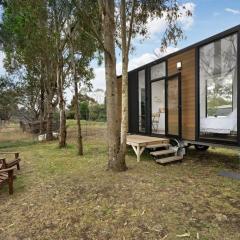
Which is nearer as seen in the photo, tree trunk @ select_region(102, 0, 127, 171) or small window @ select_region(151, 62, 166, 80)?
tree trunk @ select_region(102, 0, 127, 171)

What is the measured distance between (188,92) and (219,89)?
87 cm

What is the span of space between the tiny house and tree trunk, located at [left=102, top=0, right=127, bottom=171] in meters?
2.11

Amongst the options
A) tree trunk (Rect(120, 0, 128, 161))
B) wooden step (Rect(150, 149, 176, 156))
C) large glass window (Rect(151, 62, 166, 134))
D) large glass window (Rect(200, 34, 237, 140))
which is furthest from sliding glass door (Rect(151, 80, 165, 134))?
tree trunk (Rect(120, 0, 128, 161))

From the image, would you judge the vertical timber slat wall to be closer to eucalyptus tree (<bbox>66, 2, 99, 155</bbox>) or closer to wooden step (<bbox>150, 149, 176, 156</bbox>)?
wooden step (<bbox>150, 149, 176, 156</bbox>)

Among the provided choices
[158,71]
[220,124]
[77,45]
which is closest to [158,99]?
[158,71]

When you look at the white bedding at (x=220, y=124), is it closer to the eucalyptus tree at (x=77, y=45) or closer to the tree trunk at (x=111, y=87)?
the tree trunk at (x=111, y=87)

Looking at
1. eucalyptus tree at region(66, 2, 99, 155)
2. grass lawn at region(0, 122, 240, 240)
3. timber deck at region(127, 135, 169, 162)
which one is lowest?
grass lawn at region(0, 122, 240, 240)

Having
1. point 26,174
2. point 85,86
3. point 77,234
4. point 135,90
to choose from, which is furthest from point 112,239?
point 85,86

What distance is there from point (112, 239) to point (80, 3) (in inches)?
239

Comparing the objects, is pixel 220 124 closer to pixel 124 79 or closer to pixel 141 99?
pixel 124 79

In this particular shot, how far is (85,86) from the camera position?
20.1m

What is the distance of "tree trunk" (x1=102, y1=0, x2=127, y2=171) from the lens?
19.7ft

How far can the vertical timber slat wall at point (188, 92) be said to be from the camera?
696 centimetres

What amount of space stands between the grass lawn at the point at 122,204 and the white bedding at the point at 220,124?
940 millimetres
